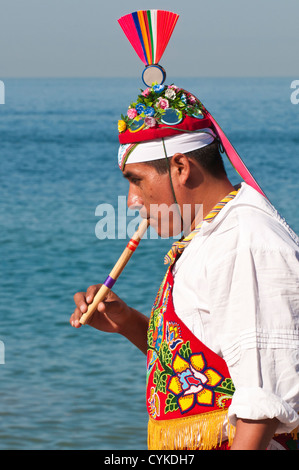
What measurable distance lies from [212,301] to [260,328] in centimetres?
14

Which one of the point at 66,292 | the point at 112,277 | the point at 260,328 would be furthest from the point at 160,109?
the point at 66,292

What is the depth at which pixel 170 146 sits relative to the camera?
2.54 meters

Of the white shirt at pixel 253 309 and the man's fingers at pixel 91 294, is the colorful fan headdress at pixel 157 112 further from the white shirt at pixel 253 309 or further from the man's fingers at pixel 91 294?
the man's fingers at pixel 91 294

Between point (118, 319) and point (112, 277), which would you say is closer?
point (112, 277)

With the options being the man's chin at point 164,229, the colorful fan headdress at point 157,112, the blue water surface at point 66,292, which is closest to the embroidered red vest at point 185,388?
the man's chin at point 164,229

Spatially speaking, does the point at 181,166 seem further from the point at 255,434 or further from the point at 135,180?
the point at 255,434

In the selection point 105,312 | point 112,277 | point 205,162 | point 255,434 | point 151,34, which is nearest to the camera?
point 255,434

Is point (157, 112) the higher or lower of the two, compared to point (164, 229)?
higher

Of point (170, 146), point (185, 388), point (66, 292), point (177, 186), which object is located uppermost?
point (66, 292)

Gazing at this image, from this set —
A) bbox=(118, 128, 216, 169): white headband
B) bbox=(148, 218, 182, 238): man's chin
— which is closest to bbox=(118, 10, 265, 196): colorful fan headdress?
bbox=(118, 128, 216, 169): white headband

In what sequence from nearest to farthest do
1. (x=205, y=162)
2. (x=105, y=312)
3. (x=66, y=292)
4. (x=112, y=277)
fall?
(x=205, y=162)
(x=112, y=277)
(x=105, y=312)
(x=66, y=292)

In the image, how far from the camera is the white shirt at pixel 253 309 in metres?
2.16

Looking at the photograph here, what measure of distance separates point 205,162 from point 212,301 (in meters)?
0.46

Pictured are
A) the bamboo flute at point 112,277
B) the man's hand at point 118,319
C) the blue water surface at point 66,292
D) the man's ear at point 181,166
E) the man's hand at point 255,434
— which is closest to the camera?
the man's hand at point 255,434
